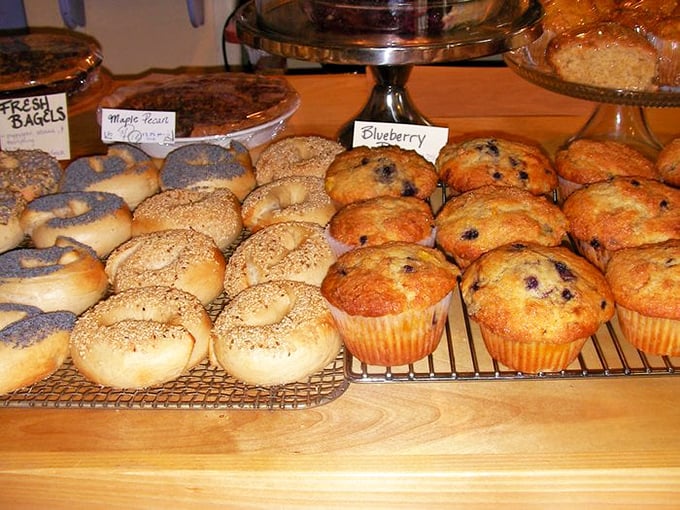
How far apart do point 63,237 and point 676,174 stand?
79.2 inches

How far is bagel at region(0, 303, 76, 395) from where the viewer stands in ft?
5.56

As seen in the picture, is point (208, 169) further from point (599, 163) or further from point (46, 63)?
point (599, 163)

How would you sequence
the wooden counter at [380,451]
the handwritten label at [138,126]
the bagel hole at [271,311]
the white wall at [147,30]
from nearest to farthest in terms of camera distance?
the wooden counter at [380,451], the bagel hole at [271,311], the handwritten label at [138,126], the white wall at [147,30]

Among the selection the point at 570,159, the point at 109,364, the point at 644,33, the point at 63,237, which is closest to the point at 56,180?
the point at 63,237

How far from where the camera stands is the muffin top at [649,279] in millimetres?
1672

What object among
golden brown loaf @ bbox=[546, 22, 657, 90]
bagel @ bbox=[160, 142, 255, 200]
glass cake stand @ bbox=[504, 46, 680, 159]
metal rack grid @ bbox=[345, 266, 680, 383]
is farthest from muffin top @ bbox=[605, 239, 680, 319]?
bagel @ bbox=[160, 142, 255, 200]

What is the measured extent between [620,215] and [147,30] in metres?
4.38

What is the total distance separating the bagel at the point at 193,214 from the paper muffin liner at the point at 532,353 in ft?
3.21

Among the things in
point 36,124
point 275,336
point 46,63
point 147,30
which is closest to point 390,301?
point 275,336

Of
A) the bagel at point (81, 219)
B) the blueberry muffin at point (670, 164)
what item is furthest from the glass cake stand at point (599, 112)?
the bagel at point (81, 219)

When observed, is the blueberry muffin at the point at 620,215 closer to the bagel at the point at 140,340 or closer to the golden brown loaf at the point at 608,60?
the golden brown loaf at the point at 608,60

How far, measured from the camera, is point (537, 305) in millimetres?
1676

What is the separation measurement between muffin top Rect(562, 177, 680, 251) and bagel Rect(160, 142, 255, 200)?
46.8 inches

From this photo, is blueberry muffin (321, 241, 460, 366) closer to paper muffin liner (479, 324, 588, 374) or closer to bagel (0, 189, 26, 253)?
paper muffin liner (479, 324, 588, 374)
